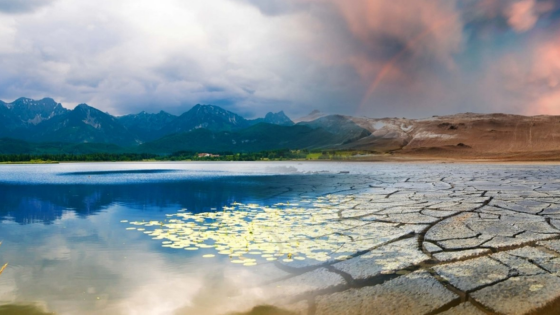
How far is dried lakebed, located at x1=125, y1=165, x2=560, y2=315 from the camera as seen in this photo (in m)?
4.84

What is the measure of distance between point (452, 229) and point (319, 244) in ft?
10.4

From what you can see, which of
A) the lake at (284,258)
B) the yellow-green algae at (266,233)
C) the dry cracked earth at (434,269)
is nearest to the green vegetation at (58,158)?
the lake at (284,258)

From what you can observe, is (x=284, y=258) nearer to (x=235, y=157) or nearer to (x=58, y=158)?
(x=235, y=157)

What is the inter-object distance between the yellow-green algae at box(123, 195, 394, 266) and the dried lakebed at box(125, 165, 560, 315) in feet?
0.09

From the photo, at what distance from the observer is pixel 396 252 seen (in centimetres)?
694

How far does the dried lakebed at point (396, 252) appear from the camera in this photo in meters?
4.84

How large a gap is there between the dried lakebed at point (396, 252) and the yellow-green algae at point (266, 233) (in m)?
0.03

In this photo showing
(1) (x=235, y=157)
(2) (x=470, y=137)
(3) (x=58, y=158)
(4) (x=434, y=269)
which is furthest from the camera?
(1) (x=235, y=157)

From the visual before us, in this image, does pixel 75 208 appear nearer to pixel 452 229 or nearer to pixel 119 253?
pixel 119 253

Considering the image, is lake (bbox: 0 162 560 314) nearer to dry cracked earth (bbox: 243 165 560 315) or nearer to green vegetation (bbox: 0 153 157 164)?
dry cracked earth (bbox: 243 165 560 315)

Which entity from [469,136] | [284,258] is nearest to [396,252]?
[284,258]

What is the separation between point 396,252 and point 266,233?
3.30m

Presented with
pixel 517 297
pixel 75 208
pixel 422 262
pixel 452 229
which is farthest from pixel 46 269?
pixel 75 208

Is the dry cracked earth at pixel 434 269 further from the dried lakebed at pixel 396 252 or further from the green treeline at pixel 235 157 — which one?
the green treeline at pixel 235 157
